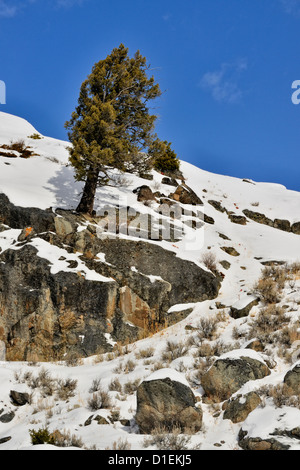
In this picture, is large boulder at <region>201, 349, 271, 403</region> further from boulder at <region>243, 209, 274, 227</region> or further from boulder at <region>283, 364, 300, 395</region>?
boulder at <region>243, 209, 274, 227</region>

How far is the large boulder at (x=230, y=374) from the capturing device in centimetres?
686

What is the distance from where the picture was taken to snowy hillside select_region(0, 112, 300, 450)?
5.86 m

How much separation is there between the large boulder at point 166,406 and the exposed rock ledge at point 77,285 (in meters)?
4.74

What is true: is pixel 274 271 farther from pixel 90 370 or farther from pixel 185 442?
pixel 185 442

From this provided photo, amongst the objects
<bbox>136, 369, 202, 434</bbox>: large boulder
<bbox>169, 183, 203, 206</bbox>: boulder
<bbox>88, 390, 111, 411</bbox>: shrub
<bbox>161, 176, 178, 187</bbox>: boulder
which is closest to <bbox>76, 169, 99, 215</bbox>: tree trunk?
<bbox>169, 183, 203, 206</bbox>: boulder

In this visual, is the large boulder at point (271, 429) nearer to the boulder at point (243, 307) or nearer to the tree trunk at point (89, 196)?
the boulder at point (243, 307)

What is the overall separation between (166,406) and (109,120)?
42.3ft

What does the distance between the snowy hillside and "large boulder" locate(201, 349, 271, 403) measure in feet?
0.42

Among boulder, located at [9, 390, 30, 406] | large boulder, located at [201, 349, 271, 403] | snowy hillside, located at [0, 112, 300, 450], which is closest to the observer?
snowy hillside, located at [0, 112, 300, 450]

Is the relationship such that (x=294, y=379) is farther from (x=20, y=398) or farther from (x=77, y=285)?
(x=77, y=285)

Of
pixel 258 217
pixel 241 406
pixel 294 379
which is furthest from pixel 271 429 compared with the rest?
pixel 258 217

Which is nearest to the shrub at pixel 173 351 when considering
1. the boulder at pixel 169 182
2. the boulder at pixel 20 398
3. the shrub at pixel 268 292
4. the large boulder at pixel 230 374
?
the large boulder at pixel 230 374

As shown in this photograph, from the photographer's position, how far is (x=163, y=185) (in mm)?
23781

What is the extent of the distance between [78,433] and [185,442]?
2019mm
